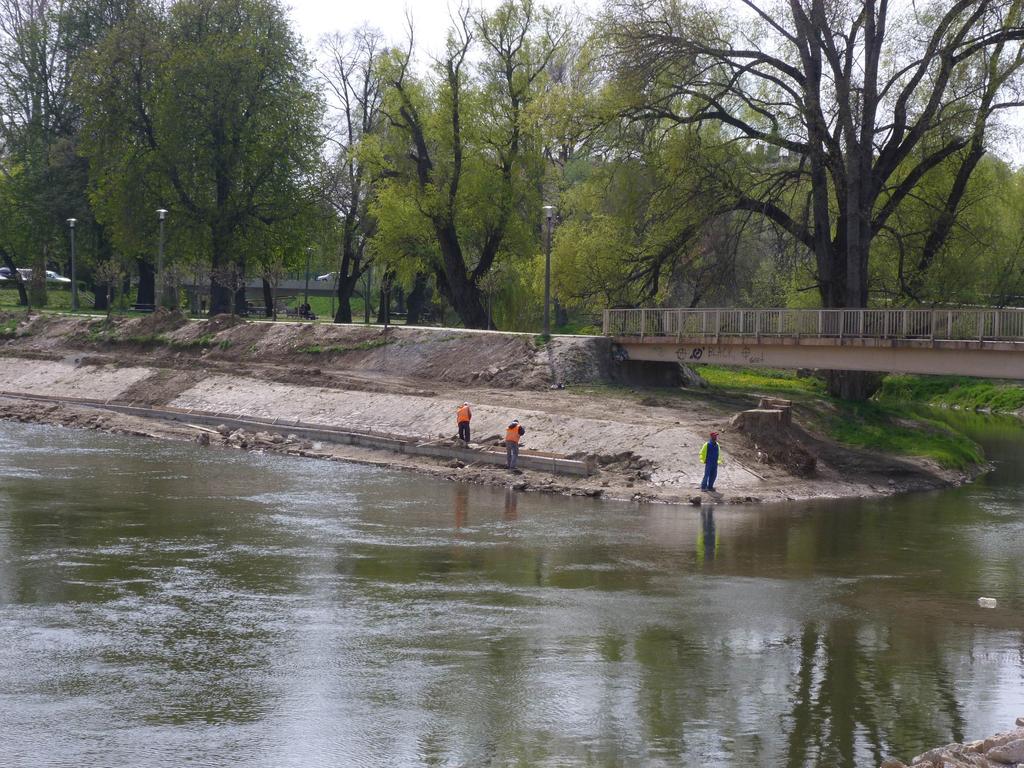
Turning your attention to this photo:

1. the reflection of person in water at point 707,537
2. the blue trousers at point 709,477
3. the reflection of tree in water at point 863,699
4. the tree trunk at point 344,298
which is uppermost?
the tree trunk at point 344,298

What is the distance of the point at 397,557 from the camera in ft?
71.2

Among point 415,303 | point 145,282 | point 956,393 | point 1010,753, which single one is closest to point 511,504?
point 1010,753

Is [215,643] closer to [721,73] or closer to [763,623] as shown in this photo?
[763,623]

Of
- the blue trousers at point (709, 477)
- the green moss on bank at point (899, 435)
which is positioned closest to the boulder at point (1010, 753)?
the blue trousers at point (709, 477)

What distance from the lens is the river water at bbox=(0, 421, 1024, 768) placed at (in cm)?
1272

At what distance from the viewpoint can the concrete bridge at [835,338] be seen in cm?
3259

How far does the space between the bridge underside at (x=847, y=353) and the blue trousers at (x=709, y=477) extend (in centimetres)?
835

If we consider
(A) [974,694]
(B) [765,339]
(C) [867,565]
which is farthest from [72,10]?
(A) [974,694]

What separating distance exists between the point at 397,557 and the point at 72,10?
57.9m

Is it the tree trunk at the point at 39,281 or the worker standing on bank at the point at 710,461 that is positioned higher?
the tree trunk at the point at 39,281

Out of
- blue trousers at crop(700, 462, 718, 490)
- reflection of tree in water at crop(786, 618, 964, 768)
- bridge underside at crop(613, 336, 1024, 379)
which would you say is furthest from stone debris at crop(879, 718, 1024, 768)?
bridge underside at crop(613, 336, 1024, 379)

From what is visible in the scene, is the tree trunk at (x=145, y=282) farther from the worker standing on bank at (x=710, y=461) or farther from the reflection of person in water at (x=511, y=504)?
the worker standing on bank at (x=710, y=461)

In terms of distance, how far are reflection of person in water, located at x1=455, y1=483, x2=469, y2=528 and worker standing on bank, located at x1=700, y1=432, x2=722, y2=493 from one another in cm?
573

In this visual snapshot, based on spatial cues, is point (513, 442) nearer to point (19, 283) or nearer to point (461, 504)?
point (461, 504)
